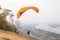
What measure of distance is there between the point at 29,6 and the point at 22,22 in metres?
0.22

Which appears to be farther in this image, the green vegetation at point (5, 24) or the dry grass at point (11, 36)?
the green vegetation at point (5, 24)

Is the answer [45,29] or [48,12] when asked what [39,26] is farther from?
[48,12]

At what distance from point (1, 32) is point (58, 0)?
2.63 ft

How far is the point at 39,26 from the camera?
82.8 inches

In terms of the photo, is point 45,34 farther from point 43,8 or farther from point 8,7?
point 8,7

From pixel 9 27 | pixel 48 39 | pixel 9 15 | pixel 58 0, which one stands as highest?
pixel 58 0

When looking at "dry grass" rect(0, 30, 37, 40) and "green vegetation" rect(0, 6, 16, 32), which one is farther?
"green vegetation" rect(0, 6, 16, 32)

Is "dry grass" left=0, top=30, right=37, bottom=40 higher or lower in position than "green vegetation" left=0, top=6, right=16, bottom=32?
lower

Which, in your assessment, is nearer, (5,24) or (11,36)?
(11,36)

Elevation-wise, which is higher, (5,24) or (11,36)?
(5,24)

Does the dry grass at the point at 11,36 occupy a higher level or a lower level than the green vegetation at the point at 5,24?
lower

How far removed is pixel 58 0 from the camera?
214cm

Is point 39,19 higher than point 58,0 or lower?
lower

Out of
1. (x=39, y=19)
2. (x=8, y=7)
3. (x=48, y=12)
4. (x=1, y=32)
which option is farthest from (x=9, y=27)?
(x=48, y=12)
